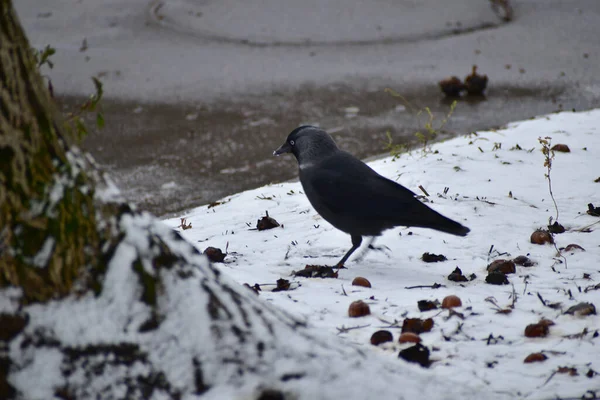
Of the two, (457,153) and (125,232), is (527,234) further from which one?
(125,232)

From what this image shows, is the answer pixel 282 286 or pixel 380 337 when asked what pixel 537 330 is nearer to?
pixel 380 337

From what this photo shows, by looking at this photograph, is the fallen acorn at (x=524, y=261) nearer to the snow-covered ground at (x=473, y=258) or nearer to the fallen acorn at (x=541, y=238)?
the snow-covered ground at (x=473, y=258)

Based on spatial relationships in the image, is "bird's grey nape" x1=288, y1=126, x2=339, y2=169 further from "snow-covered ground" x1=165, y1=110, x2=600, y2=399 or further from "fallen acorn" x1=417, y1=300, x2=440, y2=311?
"fallen acorn" x1=417, y1=300, x2=440, y2=311

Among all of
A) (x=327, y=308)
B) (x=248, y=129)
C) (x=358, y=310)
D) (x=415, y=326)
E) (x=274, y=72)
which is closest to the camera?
(x=415, y=326)

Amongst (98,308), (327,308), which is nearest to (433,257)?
(327,308)

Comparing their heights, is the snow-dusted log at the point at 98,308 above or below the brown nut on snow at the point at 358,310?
above

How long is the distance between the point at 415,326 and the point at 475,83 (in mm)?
5541

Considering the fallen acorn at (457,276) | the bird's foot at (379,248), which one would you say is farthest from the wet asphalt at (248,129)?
the fallen acorn at (457,276)

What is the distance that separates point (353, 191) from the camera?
3.63 metres

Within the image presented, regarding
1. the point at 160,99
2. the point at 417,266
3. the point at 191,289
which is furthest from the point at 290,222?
the point at 160,99

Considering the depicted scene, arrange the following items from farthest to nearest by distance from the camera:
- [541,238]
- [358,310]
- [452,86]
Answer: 1. [452,86]
2. [541,238]
3. [358,310]

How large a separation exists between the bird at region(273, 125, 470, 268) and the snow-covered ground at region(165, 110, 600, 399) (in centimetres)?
23

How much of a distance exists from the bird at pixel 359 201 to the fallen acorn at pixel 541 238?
525mm

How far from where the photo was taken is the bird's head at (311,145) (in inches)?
158
